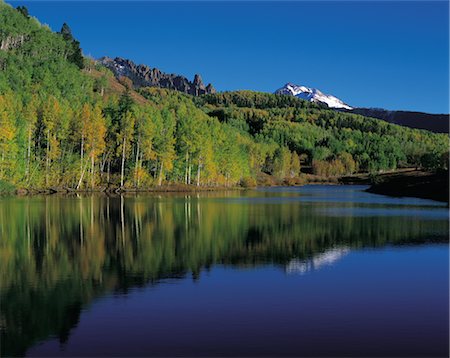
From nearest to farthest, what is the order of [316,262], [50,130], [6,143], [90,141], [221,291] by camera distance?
[221,291], [316,262], [6,143], [50,130], [90,141]

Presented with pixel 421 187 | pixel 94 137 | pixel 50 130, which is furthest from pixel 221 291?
pixel 421 187

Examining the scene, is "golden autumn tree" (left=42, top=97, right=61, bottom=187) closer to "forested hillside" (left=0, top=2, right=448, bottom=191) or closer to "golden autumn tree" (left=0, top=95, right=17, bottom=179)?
"forested hillside" (left=0, top=2, right=448, bottom=191)

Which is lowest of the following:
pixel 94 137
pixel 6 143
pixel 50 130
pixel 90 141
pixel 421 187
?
pixel 421 187

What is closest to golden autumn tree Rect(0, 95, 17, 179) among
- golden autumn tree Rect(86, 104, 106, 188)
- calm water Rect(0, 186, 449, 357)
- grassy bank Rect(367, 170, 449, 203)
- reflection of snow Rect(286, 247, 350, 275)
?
golden autumn tree Rect(86, 104, 106, 188)

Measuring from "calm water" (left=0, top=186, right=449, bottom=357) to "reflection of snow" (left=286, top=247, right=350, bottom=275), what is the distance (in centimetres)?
5

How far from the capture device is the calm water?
1493 cm

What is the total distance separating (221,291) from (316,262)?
797cm

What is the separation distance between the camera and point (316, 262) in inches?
1085

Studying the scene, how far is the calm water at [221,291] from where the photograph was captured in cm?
1493

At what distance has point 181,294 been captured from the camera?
20359 millimetres

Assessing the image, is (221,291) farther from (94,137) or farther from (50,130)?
(50,130)

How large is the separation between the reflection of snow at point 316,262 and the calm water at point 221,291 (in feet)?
0.18

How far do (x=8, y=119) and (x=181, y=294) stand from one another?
73.2 meters

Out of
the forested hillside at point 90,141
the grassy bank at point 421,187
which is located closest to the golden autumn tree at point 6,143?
the forested hillside at point 90,141
